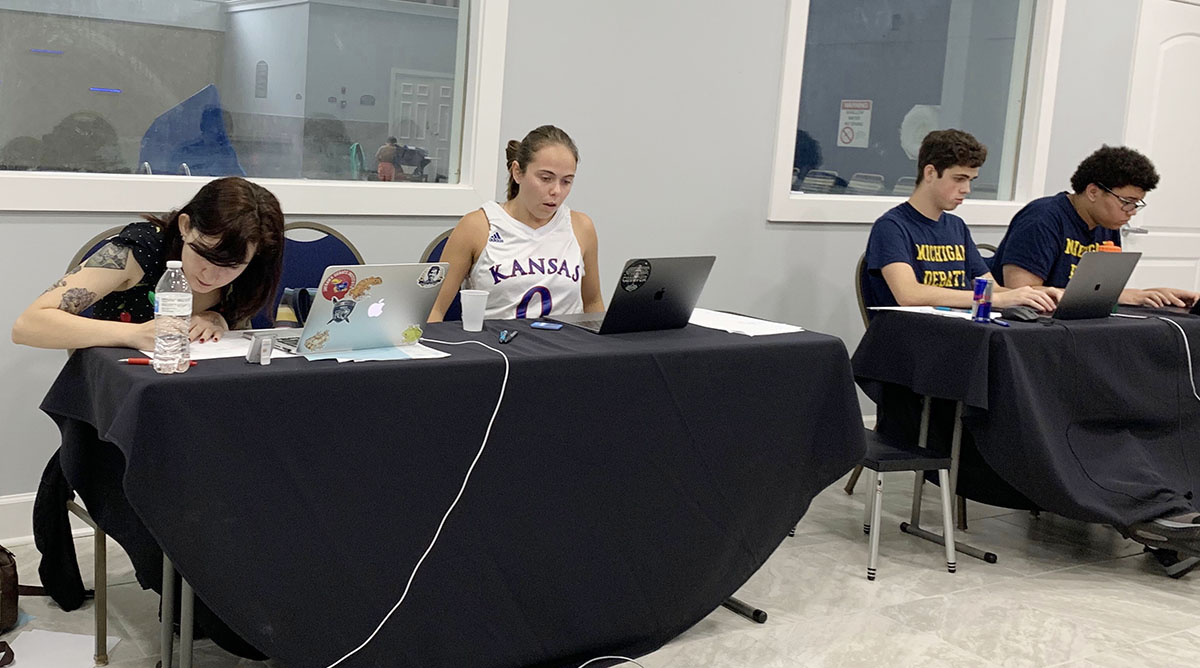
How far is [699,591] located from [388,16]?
6.60 feet

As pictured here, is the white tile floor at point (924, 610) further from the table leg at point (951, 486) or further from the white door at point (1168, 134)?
the white door at point (1168, 134)

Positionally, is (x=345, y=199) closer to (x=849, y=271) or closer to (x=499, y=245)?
(x=499, y=245)

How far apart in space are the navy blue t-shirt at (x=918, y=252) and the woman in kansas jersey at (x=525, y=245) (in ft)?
3.54

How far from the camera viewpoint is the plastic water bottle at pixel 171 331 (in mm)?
1974

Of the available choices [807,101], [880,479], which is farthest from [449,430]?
[807,101]

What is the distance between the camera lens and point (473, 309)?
102 inches

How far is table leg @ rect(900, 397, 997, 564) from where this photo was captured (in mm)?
3367

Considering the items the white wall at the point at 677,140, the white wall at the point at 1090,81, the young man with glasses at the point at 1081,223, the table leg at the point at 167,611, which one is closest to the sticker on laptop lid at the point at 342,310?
the table leg at the point at 167,611

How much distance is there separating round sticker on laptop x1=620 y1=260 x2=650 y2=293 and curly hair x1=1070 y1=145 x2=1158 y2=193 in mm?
1947

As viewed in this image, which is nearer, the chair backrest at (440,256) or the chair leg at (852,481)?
the chair backrest at (440,256)

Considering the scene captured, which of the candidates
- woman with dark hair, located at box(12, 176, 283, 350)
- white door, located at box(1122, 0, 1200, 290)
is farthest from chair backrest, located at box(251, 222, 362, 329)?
white door, located at box(1122, 0, 1200, 290)

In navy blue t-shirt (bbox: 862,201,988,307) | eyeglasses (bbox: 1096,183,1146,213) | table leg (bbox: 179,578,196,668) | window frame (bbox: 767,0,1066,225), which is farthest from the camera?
window frame (bbox: 767,0,1066,225)

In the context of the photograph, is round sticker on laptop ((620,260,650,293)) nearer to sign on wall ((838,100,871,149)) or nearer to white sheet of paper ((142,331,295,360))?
white sheet of paper ((142,331,295,360))

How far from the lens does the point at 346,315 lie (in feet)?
7.14
